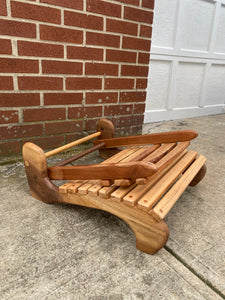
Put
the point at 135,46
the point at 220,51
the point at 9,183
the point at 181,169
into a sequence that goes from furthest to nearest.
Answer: the point at 220,51 → the point at 135,46 → the point at 9,183 → the point at 181,169

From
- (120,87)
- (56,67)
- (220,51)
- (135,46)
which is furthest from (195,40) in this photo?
(56,67)

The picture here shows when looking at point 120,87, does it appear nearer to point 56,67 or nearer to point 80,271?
point 56,67

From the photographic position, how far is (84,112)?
1801 mm

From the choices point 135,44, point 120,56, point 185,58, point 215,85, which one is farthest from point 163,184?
point 215,85

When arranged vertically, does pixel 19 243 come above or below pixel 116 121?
below

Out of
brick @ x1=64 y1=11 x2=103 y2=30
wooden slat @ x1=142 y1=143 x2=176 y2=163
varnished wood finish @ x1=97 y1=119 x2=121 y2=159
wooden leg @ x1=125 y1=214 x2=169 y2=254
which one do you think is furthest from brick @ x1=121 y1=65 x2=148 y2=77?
wooden leg @ x1=125 y1=214 x2=169 y2=254

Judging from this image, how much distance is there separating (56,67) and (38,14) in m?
0.30

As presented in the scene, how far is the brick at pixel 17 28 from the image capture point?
135 cm

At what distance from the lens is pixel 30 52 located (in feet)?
4.79

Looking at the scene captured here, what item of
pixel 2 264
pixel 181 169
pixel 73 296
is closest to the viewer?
pixel 73 296

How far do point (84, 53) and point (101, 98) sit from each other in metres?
0.34

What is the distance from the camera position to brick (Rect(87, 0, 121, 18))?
62.9 inches

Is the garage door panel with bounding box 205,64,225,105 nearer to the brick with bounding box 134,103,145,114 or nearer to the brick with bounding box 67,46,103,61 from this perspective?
the brick with bounding box 134,103,145,114

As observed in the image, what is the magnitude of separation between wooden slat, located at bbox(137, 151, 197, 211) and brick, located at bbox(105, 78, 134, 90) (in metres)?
0.81
